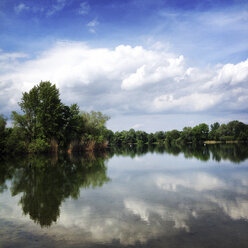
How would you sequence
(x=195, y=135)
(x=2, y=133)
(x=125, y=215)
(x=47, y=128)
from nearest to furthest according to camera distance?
1. (x=125, y=215)
2. (x=2, y=133)
3. (x=47, y=128)
4. (x=195, y=135)

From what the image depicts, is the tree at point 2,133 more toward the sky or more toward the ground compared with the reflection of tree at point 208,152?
more toward the sky

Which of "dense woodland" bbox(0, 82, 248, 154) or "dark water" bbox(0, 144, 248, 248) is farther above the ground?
"dense woodland" bbox(0, 82, 248, 154)

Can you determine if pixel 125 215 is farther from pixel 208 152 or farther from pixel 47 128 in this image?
pixel 47 128

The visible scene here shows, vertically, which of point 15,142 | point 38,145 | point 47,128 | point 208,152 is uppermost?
point 47,128

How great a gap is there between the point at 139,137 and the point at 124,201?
16310cm

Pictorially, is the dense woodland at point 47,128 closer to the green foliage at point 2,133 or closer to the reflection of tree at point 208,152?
the green foliage at point 2,133

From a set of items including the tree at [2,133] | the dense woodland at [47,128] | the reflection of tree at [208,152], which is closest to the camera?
the reflection of tree at [208,152]

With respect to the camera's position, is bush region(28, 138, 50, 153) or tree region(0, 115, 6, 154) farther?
bush region(28, 138, 50, 153)

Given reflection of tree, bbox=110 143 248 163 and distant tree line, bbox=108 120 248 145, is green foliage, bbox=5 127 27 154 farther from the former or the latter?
distant tree line, bbox=108 120 248 145

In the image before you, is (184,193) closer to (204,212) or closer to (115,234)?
(204,212)

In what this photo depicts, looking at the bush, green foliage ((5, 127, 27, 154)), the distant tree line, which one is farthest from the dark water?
A: the distant tree line

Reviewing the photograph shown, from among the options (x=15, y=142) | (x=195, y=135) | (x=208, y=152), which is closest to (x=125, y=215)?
(x=208, y=152)

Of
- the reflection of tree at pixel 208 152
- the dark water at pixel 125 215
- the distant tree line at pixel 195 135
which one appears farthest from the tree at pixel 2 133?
the distant tree line at pixel 195 135

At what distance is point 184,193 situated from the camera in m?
10.5
